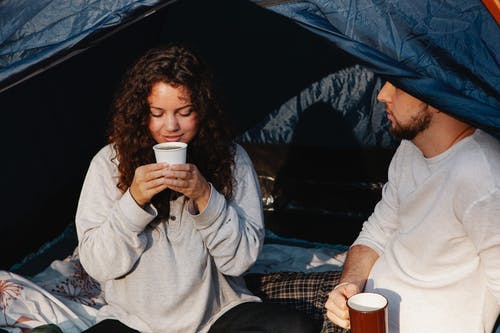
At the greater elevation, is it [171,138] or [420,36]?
[420,36]

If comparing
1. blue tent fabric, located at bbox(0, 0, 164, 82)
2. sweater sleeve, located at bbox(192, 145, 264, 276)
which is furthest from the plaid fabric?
blue tent fabric, located at bbox(0, 0, 164, 82)

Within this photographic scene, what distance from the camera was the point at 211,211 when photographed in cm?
188

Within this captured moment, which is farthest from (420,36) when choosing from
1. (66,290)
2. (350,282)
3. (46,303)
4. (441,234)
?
(66,290)

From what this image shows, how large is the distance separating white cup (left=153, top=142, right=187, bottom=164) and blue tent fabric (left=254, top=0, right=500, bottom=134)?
1.32ft

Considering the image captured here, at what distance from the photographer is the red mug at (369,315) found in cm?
150

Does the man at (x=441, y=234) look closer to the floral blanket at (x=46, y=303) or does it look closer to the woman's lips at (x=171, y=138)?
the woman's lips at (x=171, y=138)

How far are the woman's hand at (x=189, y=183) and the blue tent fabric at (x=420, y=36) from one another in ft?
1.46

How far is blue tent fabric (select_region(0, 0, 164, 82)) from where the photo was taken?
181 cm

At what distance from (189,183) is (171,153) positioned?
0.11m

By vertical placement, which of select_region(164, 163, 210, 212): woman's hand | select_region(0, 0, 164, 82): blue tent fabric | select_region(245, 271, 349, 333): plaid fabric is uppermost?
select_region(0, 0, 164, 82): blue tent fabric

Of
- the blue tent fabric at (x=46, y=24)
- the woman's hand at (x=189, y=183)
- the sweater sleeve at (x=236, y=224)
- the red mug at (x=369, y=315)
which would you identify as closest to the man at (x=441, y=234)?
the red mug at (x=369, y=315)

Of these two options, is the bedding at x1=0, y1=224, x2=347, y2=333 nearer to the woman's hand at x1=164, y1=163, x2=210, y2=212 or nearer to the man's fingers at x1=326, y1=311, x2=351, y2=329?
the man's fingers at x1=326, y1=311, x2=351, y2=329

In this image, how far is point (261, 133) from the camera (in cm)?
322

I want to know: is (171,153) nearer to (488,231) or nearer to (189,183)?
(189,183)
